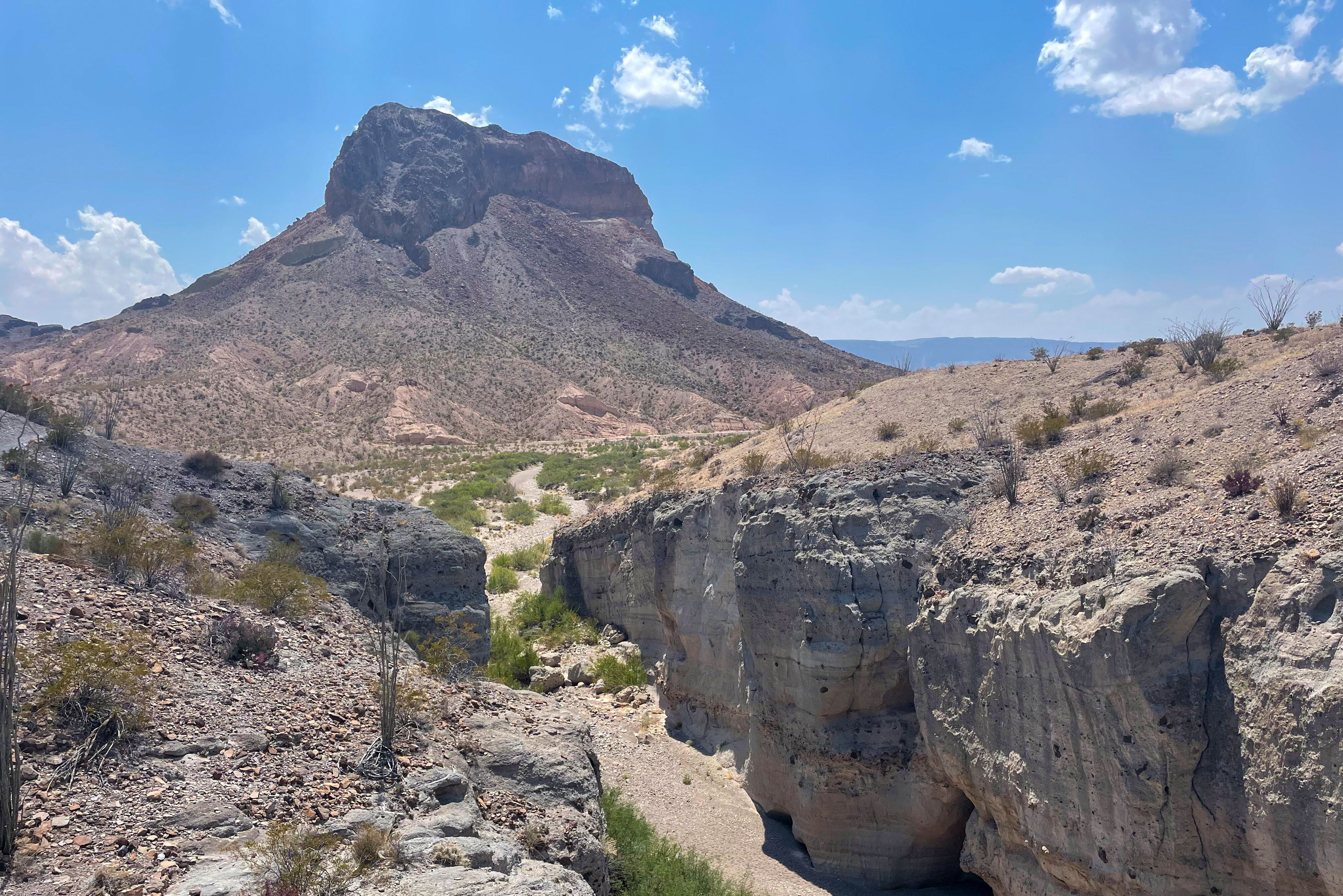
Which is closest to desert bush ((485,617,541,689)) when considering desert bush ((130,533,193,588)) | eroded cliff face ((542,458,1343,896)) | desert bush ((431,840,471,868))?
eroded cliff face ((542,458,1343,896))

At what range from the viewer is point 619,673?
57.0 ft

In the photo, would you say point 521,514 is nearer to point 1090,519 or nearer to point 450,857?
point 1090,519

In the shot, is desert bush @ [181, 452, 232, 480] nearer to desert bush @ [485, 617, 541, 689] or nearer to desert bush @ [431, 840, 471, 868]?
desert bush @ [485, 617, 541, 689]

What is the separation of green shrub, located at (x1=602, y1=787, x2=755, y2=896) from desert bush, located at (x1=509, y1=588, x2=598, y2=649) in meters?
8.35

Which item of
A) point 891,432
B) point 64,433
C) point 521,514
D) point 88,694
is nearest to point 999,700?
point 891,432

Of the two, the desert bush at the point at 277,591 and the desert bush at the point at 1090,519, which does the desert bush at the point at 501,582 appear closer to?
the desert bush at the point at 277,591

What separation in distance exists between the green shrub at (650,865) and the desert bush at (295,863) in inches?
154

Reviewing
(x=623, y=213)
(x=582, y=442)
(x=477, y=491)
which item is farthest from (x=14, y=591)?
(x=623, y=213)

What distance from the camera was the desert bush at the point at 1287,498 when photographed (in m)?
7.73

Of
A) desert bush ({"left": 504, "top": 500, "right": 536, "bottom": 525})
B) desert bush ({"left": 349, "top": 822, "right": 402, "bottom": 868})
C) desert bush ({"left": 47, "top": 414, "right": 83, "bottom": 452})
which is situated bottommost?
desert bush ({"left": 349, "top": 822, "right": 402, "bottom": 868})

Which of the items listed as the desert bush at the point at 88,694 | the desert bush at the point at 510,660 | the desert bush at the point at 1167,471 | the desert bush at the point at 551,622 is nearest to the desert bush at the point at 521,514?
the desert bush at the point at 551,622

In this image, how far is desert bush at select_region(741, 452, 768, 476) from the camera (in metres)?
15.8

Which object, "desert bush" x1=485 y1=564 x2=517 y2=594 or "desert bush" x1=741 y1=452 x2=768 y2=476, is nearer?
"desert bush" x1=741 y1=452 x2=768 y2=476

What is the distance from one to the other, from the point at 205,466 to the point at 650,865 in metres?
10.6
